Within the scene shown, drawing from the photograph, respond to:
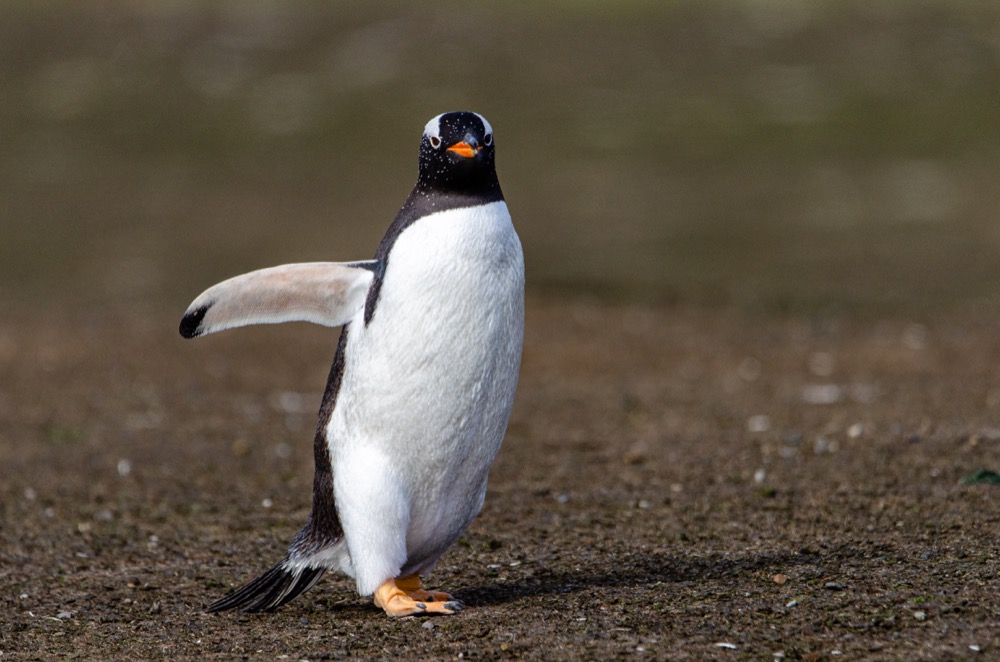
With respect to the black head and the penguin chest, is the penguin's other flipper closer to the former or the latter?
the penguin chest

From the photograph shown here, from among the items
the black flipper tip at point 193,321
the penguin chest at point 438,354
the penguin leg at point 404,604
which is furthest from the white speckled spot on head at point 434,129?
the penguin leg at point 404,604

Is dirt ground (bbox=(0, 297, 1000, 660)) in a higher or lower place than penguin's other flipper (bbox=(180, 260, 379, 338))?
lower

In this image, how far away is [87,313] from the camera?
14.2 m

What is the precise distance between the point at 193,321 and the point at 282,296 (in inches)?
13.4

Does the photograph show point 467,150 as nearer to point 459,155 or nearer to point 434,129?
point 459,155

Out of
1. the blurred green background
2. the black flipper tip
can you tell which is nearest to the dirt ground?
the black flipper tip

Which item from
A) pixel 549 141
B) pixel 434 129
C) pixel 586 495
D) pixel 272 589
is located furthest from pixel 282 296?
pixel 549 141

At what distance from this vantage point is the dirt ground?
4477 millimetres

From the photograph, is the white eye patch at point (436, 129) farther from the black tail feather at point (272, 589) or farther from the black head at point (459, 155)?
the black tail feather at point (272, 589)

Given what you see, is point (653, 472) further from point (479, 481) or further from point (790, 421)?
point (479, 481)

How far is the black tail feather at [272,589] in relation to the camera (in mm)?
4984

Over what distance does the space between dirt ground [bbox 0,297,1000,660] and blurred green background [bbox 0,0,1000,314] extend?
2823 millimetres

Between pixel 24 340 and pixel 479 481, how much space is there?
8908 millimetres

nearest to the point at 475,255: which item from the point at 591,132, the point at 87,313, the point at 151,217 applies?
the point at 87,313
